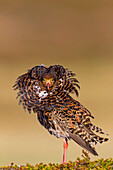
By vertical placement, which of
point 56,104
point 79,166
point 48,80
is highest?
point 48,80

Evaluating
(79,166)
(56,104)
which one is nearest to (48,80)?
(56,104)

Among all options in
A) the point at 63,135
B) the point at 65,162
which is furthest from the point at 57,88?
the point at 65,162

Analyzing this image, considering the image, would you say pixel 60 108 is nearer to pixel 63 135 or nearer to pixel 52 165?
pixel 63 135

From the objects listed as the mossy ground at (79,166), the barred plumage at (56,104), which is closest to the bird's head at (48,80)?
the barred plumage at (56,104)

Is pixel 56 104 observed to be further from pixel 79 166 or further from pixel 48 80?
pixel 79 166

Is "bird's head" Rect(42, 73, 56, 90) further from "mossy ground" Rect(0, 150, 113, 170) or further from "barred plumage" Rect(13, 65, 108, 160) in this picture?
"mossy ground" Rect(0, 150, 113, 170)

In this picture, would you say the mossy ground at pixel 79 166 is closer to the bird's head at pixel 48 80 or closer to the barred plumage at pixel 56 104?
the barred plumage at pixel 56 104

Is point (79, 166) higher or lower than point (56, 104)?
lower

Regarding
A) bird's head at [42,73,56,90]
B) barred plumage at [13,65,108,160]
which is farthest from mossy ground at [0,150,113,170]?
bird's head at [42,73,56,90]
